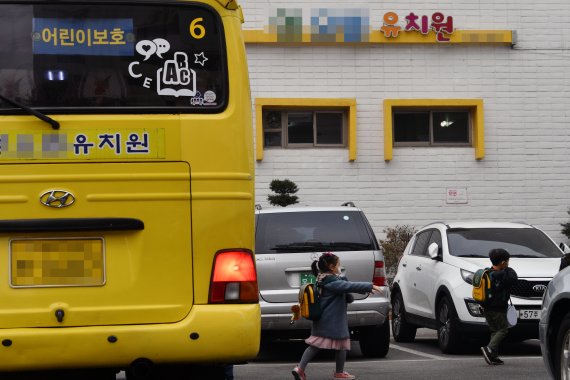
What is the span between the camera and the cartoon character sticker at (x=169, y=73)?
7094 millimetres

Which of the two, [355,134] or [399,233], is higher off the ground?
[355,134]

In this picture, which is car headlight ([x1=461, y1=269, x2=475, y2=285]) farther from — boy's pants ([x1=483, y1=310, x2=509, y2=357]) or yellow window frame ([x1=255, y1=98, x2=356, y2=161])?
yellow window frame ([x1=255, y1=98, x2=356, y2=161])

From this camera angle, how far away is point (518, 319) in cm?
1311

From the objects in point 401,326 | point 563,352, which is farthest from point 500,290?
point 563,352

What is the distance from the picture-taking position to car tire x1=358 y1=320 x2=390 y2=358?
13234mm

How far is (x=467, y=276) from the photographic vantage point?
13570 mm

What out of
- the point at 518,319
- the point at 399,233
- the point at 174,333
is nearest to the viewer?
the point at 174,333

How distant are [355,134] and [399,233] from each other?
8.91 ft

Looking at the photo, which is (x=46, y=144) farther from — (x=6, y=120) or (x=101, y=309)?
(x=101, y=309)

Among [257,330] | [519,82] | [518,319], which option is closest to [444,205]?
[519,82]

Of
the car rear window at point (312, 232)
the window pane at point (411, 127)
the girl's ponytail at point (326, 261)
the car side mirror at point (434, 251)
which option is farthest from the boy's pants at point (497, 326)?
the window pane at point (411, 127)

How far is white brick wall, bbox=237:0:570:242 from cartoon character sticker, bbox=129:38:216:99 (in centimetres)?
2078

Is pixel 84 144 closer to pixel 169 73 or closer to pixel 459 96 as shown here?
pixel 169 73

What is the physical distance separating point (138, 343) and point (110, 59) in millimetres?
1749
